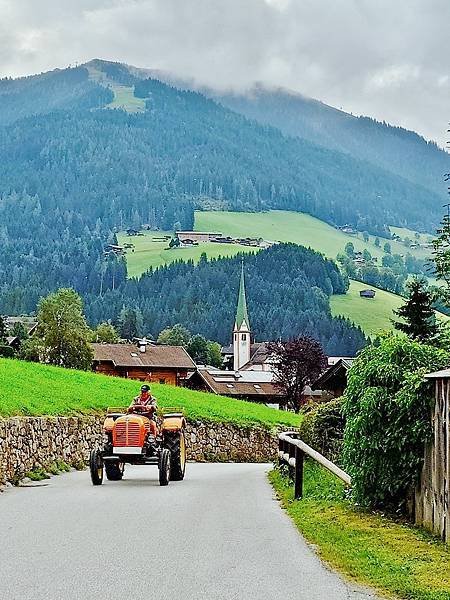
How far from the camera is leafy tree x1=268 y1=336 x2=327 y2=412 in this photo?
92.4 m

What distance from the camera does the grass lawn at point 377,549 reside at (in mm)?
9234

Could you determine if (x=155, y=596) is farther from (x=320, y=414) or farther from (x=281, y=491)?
(x=320, y=414)

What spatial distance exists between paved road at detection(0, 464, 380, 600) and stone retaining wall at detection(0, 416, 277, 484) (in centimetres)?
337

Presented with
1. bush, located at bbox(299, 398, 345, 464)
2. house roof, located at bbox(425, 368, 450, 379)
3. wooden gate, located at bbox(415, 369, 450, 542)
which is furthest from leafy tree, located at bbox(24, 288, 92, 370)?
house roof, located at bbox(425, 368, 450, 379)

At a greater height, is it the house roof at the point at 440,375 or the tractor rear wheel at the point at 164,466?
the house roof at the point at 440,375

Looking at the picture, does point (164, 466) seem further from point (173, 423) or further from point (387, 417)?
point (387, 417)

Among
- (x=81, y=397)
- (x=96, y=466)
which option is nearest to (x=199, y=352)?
(x=81, y=397)

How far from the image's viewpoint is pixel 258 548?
38.4 ft

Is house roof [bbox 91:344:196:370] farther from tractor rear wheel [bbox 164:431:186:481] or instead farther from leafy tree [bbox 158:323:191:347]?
tractor rear wheel [bbox 164:431:186:481]

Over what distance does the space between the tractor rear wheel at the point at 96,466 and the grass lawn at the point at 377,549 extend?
5914 mm

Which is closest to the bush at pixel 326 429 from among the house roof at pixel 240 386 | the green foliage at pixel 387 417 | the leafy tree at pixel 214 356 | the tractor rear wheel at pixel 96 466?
the tractor rear wheel at pixel 96 466

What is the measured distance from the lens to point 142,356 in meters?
116

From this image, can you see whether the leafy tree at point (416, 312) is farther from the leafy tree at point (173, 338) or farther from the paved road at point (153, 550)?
the leafy tree at point (173, 338)

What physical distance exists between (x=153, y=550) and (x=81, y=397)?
879 inches
